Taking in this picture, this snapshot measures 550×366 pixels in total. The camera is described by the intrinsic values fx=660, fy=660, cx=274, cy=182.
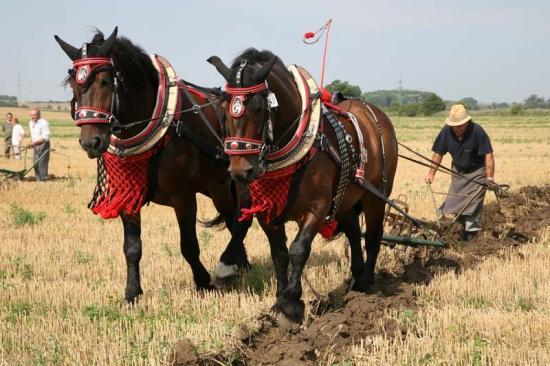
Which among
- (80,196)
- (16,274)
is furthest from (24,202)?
(16,274)

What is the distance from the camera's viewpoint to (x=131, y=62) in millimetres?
5219

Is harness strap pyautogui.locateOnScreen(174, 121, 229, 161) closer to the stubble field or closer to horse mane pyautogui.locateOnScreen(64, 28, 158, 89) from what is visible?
horse mane pyautogui.locateOnScreen(64, 28, 158, 89)

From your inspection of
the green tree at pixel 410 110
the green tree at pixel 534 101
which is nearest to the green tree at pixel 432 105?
the green tree at pixel 410 110

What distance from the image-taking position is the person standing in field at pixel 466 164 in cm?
775

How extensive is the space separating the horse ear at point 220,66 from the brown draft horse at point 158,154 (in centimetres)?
87

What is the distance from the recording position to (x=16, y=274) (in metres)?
6.69

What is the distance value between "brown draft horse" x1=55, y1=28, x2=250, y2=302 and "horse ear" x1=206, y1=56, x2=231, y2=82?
0.87m

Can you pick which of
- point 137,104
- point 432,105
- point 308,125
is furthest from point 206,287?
point 432,105

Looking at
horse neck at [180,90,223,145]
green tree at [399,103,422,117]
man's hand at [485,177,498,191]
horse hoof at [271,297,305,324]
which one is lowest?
horse hoof at [271,297,305,324]

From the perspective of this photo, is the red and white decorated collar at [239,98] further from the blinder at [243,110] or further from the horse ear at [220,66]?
the horse ear at [220,66]

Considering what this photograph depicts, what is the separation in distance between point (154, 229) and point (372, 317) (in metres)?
5.13

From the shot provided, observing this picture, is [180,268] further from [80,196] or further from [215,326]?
[80,196]

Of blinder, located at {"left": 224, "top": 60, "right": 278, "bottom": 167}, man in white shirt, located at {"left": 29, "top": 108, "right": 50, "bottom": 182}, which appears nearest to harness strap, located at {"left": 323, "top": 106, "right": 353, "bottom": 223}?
blinder, located at {"left": 224, "top": 60, "right": 278, "bottom": 167}

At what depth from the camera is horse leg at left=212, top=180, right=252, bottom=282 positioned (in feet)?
20.5
